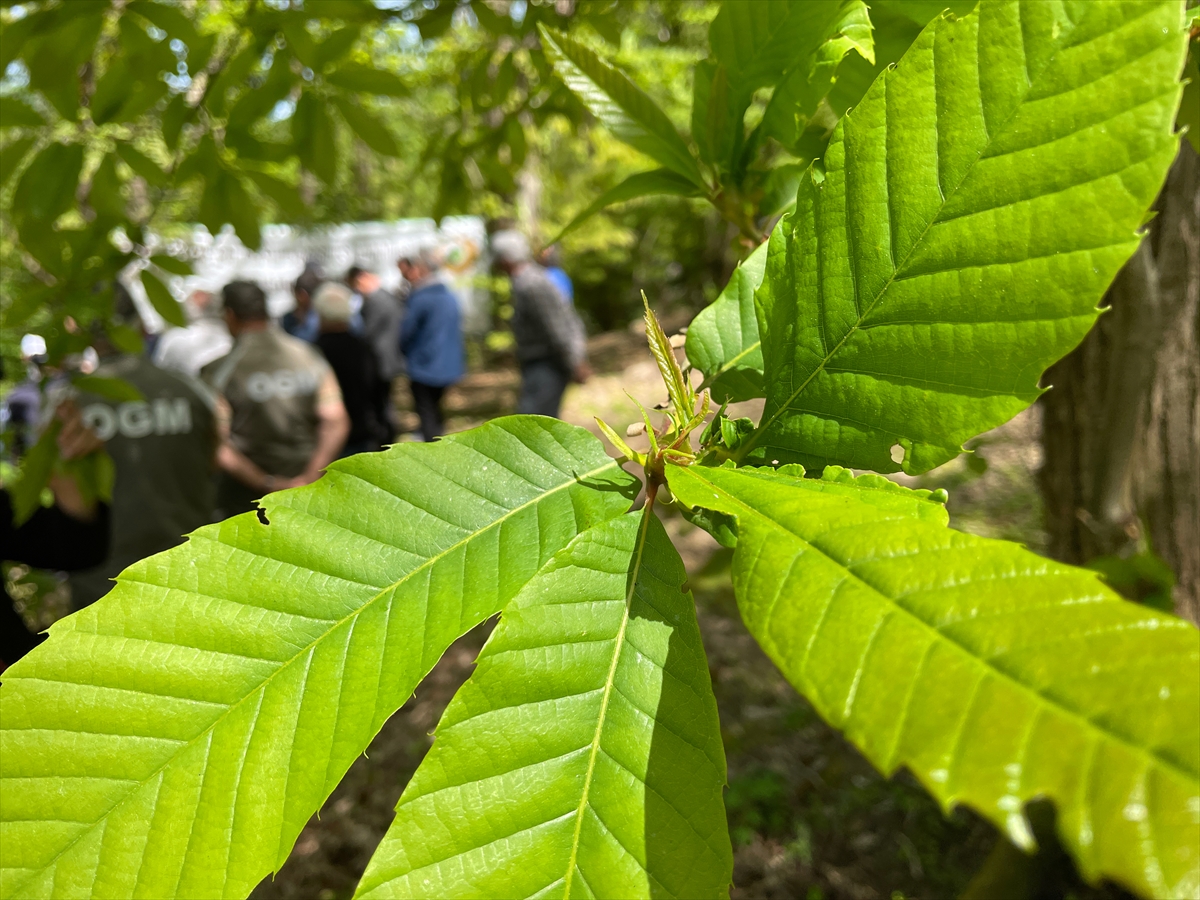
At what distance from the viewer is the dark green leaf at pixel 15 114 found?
1.51 m

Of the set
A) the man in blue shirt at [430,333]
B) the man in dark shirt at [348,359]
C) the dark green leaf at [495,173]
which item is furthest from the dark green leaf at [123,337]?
the man in blue shirt at [430,333]

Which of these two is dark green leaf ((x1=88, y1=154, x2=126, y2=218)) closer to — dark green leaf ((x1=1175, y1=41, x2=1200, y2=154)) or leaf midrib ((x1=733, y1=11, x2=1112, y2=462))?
leaf midrib ((x1=733, y1=11, x2=1112, y2=462))

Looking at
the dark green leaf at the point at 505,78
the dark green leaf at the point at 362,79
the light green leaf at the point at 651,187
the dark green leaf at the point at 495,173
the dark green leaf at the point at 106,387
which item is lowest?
the dark green leaf at the point at 106,387

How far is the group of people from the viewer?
8.57ft

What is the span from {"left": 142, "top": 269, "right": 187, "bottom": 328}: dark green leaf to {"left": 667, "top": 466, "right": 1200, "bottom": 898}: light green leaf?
1875mm

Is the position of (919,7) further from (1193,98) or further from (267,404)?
(267,404)

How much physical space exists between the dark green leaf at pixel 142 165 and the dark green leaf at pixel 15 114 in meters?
0.17

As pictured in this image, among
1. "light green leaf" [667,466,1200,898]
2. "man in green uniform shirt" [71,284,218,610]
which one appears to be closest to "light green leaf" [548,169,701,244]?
"light green leaf" [667,466,1200,898]

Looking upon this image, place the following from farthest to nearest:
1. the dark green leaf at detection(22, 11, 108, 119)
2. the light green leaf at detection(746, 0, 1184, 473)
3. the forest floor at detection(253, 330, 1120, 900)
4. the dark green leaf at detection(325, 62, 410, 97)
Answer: the forest floor at detection(253, 330, 1120, 900)
the dark green leaf at detection(325, 62, 410, 97)
the dark green leaf at detection(22, 11, 108, 119)
the light green leaf at detection(746, 0, 1184, 473)

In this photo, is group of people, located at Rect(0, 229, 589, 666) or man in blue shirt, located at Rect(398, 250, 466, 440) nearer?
group of people, located at Rect(0, 229, 589, 666)

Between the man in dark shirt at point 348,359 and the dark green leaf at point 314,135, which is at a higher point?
the dark green leaf at point 314,135

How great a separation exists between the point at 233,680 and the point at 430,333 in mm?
5204

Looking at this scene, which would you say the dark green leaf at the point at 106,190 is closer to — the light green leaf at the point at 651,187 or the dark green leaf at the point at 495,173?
the dark green leaf at the point at 495,173

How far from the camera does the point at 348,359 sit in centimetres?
471
